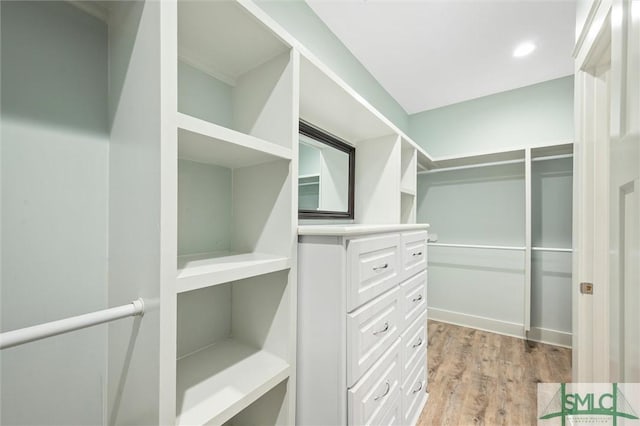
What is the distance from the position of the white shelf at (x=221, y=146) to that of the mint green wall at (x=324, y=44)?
87 cm

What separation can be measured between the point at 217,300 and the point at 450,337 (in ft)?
8.30

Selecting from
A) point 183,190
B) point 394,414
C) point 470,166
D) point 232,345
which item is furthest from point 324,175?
point 470,166

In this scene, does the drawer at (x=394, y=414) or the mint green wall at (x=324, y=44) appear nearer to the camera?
the drawer at (x=394, y=414)

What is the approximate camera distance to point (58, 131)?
0.68 m

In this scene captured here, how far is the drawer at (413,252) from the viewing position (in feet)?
4.44

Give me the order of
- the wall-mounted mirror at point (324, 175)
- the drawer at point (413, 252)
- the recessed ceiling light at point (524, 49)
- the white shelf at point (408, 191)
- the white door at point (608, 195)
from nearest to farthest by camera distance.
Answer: the white door at point (608, 195) → the drawer at point (413, 252) → the wall-mounted mirror at point (324, 175) → the recessed ceiling light at point (524, 49) → the white shelf at point (408, 191)

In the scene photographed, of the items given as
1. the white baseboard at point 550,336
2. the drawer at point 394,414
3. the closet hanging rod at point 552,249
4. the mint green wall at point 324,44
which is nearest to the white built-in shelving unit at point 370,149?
the mint green wall at point 324,44

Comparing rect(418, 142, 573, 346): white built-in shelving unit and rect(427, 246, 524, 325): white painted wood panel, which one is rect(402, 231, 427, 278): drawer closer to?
rect(418, 142, 573, 346): white built-in shelving unit

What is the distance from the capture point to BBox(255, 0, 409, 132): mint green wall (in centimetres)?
139

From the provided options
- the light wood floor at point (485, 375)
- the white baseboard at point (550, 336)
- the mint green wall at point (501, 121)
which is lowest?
the light wood floor at point (485, 375)

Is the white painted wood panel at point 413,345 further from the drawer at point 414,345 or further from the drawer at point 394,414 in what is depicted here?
the drawer at point 394,414

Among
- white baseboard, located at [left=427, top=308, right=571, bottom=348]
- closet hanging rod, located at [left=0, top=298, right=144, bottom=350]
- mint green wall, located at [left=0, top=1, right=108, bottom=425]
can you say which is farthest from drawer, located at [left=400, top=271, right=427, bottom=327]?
white baseboard, located at [left=427, top=308, right=571, bottom=348]

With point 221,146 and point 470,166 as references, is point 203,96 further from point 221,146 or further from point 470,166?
point 470,166

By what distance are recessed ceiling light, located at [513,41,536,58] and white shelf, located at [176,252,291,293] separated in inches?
97.2
